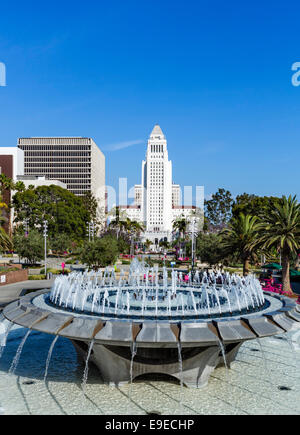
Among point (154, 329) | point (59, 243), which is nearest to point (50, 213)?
point (59, 243)

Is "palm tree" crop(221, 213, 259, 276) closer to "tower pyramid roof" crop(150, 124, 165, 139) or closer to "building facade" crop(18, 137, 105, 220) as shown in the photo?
"building facade" crop(18, 137, 105, 220)

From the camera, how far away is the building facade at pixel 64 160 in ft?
451

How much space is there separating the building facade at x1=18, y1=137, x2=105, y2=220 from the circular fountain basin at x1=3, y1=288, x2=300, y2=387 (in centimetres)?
12734

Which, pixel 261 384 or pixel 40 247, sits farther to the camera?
pixel 40 247

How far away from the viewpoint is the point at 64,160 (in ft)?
454

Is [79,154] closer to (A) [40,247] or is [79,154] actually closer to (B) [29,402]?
(A) [40,247]

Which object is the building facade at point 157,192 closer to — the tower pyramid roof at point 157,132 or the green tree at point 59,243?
the tower pyramid roof at point 157,132

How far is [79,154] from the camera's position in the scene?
138000 millimetres

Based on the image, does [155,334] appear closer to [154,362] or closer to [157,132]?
[154,362]

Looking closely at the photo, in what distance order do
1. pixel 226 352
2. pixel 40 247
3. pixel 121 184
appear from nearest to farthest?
pixel 226 352 < pixel 40 247 < pixel 121 184

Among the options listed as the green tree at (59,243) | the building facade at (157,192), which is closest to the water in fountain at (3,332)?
the green tree at (59,243)

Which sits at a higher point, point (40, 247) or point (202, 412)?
point (40, 247)
